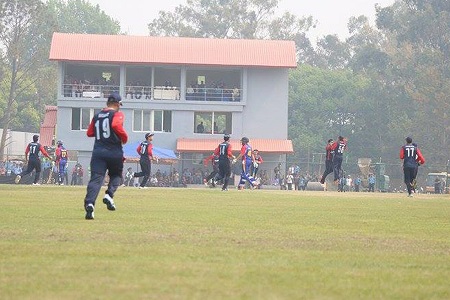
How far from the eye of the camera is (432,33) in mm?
111375

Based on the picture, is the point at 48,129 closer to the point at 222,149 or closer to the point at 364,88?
the point at 364,88

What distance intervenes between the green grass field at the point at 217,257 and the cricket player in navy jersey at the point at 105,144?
0.53 m

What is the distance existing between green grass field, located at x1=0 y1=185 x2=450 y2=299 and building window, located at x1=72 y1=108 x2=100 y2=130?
6354cm

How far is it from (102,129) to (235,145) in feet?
211

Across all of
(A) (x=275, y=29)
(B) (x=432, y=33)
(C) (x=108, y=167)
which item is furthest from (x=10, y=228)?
(A) (x=275, y=29)

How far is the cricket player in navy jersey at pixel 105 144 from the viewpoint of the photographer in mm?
17984

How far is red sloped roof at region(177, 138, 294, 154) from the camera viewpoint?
81812 mm

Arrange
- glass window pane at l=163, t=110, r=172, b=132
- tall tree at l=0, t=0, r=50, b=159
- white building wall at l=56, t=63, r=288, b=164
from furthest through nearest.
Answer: tall tree at l=0, t=0, r=50, b=159 → glass window pane at l=163, t=110, r=172, b=132 → white building wall at l=56, t=63, r=288, b=164

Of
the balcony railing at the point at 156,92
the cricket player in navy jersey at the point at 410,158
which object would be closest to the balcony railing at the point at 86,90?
the balcony railing at the point at 156,92

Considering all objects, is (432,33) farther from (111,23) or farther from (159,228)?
(159,228)

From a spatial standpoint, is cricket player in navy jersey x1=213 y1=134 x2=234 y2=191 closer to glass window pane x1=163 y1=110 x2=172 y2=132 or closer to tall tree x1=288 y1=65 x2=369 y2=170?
glass window pane x1=163 y1=110 x2=172 y2=132

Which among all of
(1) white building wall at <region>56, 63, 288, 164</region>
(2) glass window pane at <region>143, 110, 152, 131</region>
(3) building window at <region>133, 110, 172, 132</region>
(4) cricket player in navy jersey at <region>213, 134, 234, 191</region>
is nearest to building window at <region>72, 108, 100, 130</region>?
(1) white building wall at <region>56, 63, 288, 164</region>

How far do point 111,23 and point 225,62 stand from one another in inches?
3265

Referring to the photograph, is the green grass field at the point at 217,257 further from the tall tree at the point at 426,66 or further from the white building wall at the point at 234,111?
the tall tree at the point at 426,66
